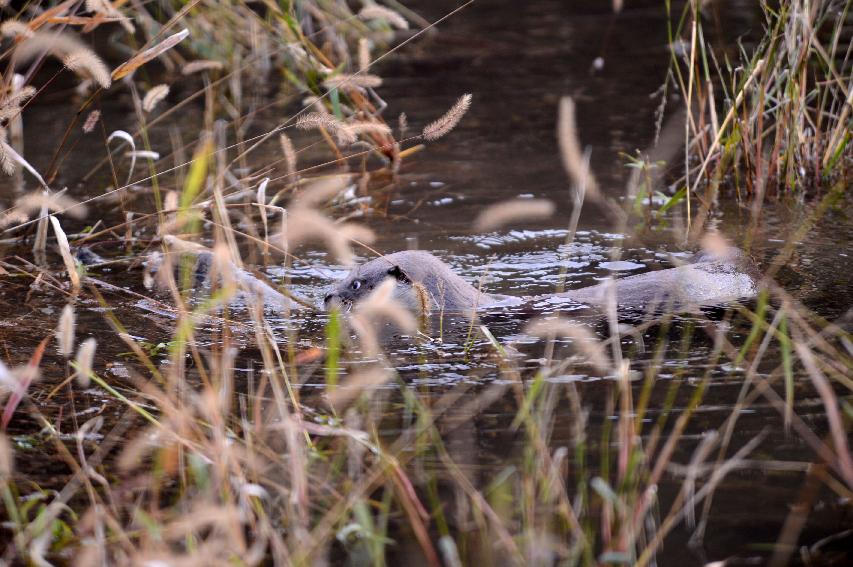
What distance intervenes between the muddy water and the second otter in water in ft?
0.48

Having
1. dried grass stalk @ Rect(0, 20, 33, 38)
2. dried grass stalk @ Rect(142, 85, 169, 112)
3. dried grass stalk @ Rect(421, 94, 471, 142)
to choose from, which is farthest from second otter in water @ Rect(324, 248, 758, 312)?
dried grass stalk @ Rect(0, 20, 33, 38)

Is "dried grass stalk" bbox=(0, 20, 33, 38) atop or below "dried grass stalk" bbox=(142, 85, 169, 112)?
atop

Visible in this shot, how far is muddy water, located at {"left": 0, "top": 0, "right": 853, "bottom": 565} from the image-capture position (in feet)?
11.8

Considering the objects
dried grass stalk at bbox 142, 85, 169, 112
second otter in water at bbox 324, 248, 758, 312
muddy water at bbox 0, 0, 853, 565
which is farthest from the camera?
dried grass stalk at bbox 142, 85, 169, 112

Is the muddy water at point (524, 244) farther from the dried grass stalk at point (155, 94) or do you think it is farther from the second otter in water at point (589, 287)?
the dried grass stalk at point (155, 94)

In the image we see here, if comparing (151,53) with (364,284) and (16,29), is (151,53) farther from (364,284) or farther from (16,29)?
(364,284)

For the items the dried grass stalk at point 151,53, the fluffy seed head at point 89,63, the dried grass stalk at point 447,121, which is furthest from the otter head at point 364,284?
the fluffy seed head at point 89,63

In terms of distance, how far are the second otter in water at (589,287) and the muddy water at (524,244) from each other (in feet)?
0.48

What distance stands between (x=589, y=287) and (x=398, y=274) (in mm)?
902

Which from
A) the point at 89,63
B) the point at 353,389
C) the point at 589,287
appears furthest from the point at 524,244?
the point at 353,389

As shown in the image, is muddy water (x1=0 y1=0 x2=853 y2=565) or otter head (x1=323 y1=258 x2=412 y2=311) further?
otter head (x1=323 y1=258 x2=412 y2=311)

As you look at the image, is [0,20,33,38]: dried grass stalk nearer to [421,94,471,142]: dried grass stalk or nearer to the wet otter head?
[421,94,471,142]: dried grass stalk

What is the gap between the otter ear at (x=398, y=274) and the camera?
17.1 feet

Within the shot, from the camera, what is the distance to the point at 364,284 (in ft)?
17.4
